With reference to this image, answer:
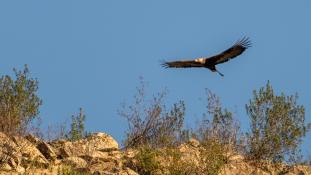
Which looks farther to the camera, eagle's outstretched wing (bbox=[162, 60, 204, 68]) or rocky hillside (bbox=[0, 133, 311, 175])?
eagle's outstretched wing (bbox=[162, 60, 204, 68])

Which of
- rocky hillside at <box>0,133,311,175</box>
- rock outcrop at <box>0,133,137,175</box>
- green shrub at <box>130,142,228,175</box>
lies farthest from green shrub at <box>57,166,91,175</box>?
green shrub at <box>130,142,228,175</box>

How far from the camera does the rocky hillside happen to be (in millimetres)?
25438

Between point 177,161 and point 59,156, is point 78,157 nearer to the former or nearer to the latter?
point 59,156

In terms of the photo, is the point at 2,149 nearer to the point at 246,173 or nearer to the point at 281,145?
the point at 246,173

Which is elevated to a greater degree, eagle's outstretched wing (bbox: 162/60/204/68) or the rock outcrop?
eagle's outstretched wing (bbox: 162/60/204/68)

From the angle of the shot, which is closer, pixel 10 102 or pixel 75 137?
pixel 10 102

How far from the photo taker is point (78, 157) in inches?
1075

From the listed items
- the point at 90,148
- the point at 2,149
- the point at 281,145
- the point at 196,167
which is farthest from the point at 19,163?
the point at 281,145

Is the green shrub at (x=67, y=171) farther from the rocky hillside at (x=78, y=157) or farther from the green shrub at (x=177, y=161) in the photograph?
the green shrub at (x=177, y=161)

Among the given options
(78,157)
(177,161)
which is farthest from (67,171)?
(177,161)

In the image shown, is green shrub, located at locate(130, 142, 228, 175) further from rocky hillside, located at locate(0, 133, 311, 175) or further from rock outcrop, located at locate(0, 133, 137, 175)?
rock outcrop, located at locate(0, 133, 137, 175)

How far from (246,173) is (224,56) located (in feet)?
15.6

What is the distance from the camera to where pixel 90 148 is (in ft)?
93.0

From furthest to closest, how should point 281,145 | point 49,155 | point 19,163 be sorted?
point 281,145 < point 49,155 < point 19,163
